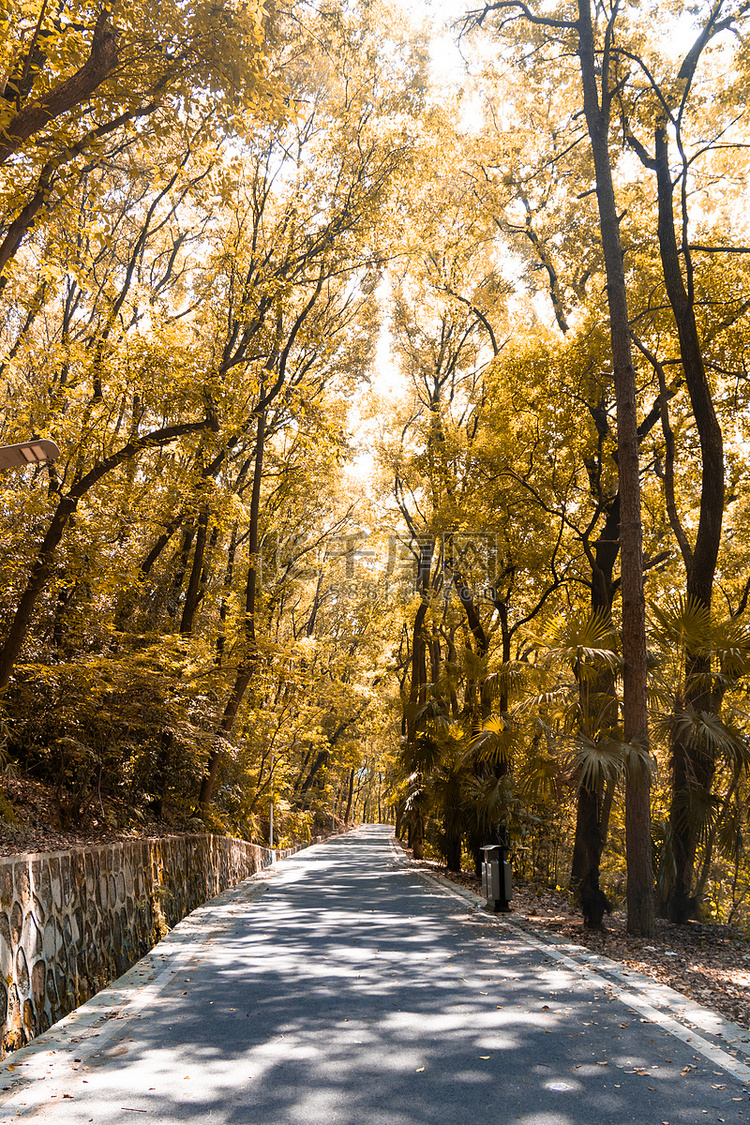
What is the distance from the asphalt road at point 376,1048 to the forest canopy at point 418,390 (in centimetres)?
294

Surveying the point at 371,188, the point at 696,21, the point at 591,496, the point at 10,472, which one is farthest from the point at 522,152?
the point at 10,472

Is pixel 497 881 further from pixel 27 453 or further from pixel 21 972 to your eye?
pixel 27 453

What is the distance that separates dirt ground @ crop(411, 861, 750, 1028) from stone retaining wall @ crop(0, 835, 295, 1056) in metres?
4.94

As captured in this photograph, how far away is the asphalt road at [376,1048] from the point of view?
376cm

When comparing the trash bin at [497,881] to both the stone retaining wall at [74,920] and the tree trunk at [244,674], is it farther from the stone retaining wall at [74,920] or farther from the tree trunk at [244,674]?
the tree trunk at [244,674]

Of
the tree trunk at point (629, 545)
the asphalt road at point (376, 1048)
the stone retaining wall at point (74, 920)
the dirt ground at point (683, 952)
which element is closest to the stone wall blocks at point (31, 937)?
the stone retaining wall at point (74, 920)

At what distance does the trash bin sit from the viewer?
10.9 m

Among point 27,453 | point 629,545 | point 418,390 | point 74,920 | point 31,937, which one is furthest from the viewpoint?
point 418,390

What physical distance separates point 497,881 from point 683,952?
119 inches

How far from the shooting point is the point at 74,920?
21.9ft

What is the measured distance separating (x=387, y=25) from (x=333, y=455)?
8382 millimetres

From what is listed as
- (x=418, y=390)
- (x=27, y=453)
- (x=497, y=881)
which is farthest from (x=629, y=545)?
(x=418, y=390)

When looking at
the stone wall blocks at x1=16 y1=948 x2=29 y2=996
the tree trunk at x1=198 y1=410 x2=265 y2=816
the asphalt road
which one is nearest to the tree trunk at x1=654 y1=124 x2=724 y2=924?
the asphalt road

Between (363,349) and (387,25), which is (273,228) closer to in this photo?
(387,25)
